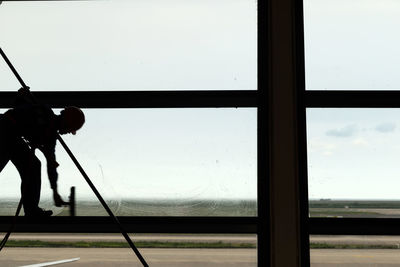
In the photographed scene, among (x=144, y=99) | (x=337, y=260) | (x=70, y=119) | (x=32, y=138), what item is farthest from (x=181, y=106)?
(x=337, y=260)

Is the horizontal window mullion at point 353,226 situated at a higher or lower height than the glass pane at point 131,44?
lower

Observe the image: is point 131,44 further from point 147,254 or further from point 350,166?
point 147,254

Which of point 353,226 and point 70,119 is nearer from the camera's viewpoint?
point 70,119

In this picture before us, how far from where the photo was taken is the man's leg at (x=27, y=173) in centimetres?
216

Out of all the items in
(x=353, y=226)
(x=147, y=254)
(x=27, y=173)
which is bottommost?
(x=147, y=254)

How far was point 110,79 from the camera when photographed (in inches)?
94.0

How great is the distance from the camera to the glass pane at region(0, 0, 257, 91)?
2361mm

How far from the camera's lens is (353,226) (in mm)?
2184

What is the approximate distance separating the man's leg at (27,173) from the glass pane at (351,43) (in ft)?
4.98

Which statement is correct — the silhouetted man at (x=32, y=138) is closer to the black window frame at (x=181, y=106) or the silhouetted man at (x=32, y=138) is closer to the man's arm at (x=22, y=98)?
the man's arm at (x=22, y=98)

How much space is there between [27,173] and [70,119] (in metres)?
0.39

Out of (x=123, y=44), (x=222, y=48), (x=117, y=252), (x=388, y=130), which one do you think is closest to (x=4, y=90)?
(x=123, y=44)

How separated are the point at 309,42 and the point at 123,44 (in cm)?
111

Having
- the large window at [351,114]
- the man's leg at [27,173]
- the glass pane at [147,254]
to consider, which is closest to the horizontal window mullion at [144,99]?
the man's leg at [27,173]
